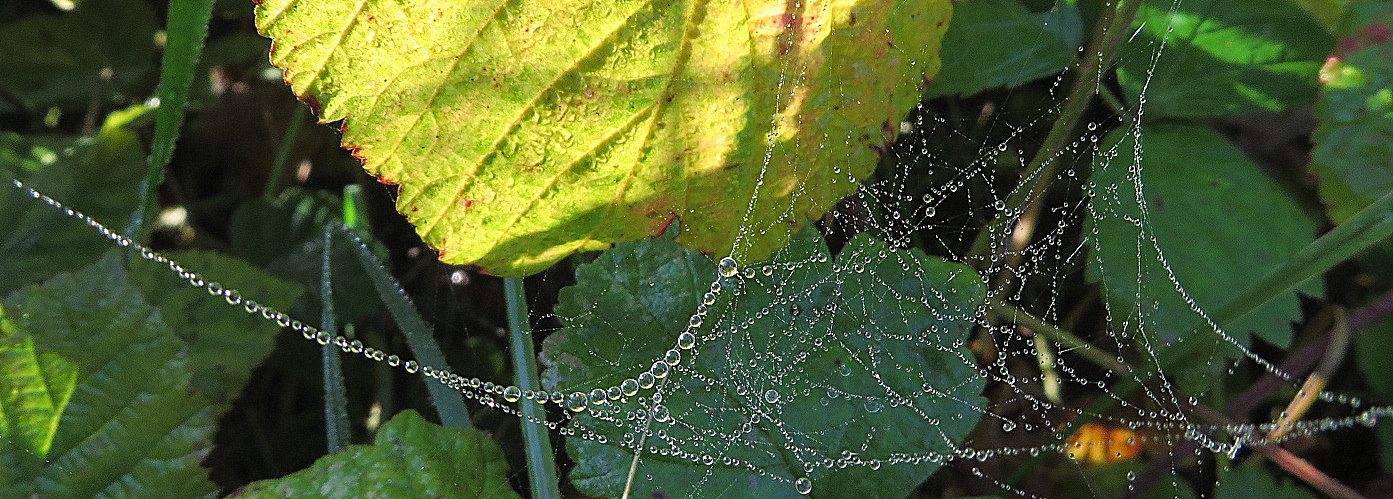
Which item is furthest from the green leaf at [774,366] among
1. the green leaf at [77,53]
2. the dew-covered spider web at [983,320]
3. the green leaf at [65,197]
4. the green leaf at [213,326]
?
the green leaf at [77,53]

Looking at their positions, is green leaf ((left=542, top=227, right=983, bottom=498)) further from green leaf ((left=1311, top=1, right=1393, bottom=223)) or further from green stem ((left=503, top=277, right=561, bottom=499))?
green leaf ((left=1311, top=1, right=1393, bottom=223))

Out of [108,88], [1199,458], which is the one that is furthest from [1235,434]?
[108,88]

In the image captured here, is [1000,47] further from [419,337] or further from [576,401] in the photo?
[419,337]

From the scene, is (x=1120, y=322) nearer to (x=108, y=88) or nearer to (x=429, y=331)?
(x=429, y=331)

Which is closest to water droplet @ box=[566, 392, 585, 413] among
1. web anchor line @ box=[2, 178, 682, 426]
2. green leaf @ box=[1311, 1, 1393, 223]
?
web anchor line @ box=[2, 178, 682, 426]

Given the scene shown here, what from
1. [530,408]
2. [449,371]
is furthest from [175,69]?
[530,408]
